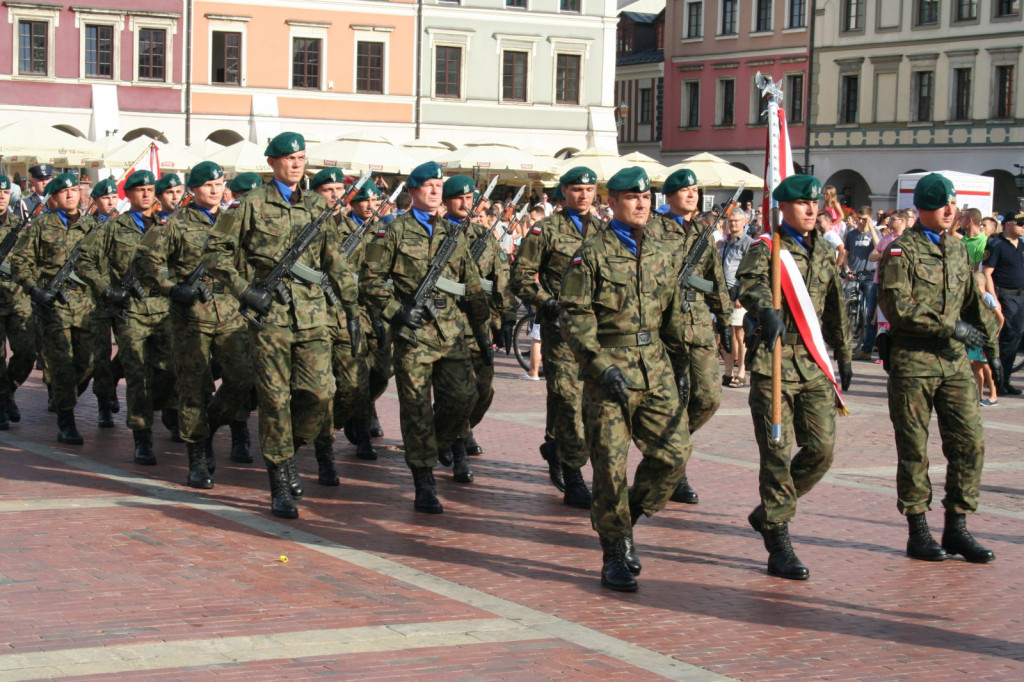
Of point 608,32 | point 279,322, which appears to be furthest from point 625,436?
point 608,32

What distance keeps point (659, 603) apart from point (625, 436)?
865 millimetres

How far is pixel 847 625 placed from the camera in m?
6.82

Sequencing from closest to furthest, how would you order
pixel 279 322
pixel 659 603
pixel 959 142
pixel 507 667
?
pixel 507 667 < pixel 659 603 < pixel 279 322 < pixel 959 142

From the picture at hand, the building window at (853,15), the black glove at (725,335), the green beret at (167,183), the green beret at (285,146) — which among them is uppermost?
the building window at (853,15)

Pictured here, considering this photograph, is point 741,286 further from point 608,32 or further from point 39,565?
point 608,32

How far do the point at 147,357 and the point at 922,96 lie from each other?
45.9 meters

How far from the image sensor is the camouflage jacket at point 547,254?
949 cm

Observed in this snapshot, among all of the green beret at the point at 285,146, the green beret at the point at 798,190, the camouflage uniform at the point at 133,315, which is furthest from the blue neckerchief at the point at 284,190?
the green beret at the point at 798,190

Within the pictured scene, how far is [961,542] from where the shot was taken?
8.25 metres

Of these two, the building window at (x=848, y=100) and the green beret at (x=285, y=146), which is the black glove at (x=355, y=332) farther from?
the building window at (x=848, y=100)

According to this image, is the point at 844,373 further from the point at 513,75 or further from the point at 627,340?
the point at 513,75

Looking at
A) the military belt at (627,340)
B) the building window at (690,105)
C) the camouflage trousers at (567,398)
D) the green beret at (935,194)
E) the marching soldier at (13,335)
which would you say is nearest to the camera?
the military belt at (627,340)

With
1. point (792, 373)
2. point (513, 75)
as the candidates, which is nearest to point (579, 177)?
point (792, 373)

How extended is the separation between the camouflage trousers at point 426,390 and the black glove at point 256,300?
34.9 inches
